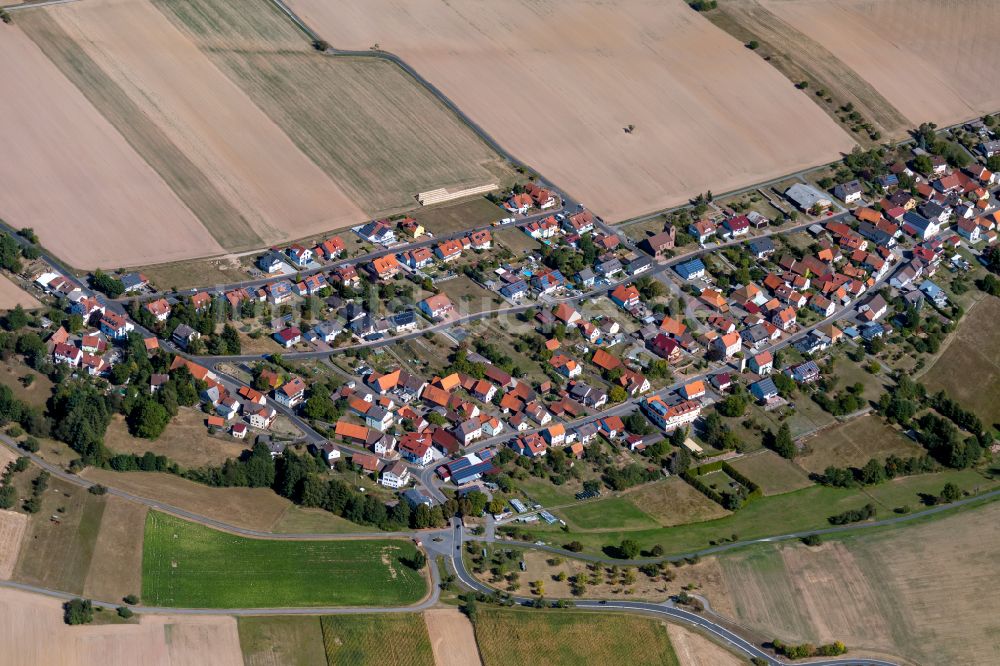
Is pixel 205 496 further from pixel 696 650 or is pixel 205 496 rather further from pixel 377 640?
pixel 696 650

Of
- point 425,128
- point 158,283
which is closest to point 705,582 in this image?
point 158,283

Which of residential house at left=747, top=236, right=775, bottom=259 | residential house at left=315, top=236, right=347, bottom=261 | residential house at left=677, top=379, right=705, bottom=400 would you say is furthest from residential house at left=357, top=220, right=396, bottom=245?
residential house at left=747, top=236, right=775, bottom=259

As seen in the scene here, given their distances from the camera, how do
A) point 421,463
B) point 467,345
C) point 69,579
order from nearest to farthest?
point 69,579 < point 421,463 < point 467,345

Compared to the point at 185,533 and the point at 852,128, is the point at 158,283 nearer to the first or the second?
the point at 185,533

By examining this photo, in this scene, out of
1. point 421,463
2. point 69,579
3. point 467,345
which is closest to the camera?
point 69,579

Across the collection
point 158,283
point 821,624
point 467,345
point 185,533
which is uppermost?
point 158,283

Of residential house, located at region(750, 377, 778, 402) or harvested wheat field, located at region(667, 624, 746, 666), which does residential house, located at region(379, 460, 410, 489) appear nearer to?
harvested wheat field, located at region(667, 624, 746, 666)

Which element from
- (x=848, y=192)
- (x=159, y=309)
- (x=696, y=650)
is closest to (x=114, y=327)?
(x=159, y=309)
